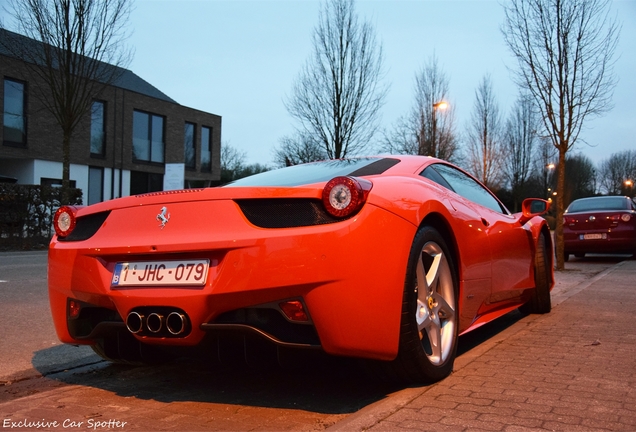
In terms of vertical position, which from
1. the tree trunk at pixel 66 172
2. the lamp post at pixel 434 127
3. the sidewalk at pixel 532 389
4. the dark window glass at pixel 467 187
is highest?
the lamp post at pixel 434 127

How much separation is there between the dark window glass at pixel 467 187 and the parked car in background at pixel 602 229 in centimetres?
885

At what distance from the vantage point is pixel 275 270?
2609mm

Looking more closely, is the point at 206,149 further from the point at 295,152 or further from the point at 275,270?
Answer: the point at 275,270

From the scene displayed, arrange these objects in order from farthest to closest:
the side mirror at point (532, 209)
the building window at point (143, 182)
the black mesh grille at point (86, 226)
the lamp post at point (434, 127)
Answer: the building window at point (143, 182) → the lamp post at point (434, 127) → the side mirror at point (532, 209) → the black mesh grille at point (86, 226)

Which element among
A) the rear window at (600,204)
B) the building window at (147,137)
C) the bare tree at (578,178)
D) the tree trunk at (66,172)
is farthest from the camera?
the bare tree at (578,178)

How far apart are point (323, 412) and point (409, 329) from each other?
56 cm

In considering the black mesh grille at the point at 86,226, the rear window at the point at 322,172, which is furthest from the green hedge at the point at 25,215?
the black mesh grille at the point at 86,226

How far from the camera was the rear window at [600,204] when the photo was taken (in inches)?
528

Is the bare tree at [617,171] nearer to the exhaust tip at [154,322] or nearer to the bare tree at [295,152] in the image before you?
the bare tree at [295,152]

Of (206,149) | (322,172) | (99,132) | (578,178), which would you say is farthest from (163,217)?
(578,178)

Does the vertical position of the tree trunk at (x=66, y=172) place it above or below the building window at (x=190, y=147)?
below

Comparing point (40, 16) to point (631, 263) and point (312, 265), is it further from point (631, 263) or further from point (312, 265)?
point (312, 265)

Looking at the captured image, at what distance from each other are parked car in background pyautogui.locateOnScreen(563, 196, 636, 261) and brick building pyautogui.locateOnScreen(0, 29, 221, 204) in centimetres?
1394

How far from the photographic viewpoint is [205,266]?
2717mm
